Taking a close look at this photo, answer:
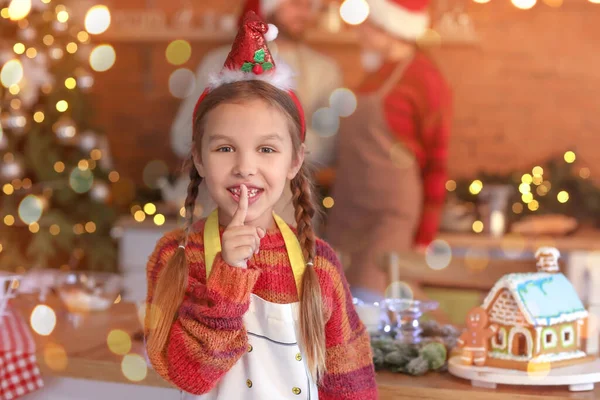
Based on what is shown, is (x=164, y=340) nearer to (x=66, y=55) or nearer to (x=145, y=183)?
(x=66, y=55)

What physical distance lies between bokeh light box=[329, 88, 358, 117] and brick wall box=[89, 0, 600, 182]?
326 mm

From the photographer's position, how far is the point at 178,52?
13.1ft

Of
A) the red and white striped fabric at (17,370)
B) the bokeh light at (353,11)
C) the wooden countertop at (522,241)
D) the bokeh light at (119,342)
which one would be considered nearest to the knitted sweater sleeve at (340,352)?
the bokeh light at (119,342)

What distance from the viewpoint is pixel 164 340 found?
1.13 m

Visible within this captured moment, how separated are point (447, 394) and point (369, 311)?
36cm

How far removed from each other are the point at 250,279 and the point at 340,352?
207mm

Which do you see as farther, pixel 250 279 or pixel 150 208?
pixel 150 208

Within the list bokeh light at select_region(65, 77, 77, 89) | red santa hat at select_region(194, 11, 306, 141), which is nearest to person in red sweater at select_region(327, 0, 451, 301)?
bokeh light at select_region(65, 77, 77, 89)

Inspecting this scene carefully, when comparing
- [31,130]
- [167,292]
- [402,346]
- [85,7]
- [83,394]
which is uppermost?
[85,7]

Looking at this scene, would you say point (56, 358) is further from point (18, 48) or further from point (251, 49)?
point (18, 48)

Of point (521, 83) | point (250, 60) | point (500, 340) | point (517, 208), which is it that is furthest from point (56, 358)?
point (521, 83)

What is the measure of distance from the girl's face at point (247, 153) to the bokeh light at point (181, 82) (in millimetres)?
2863

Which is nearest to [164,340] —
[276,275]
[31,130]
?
[276,275]

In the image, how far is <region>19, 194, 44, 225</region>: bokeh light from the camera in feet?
11.1
